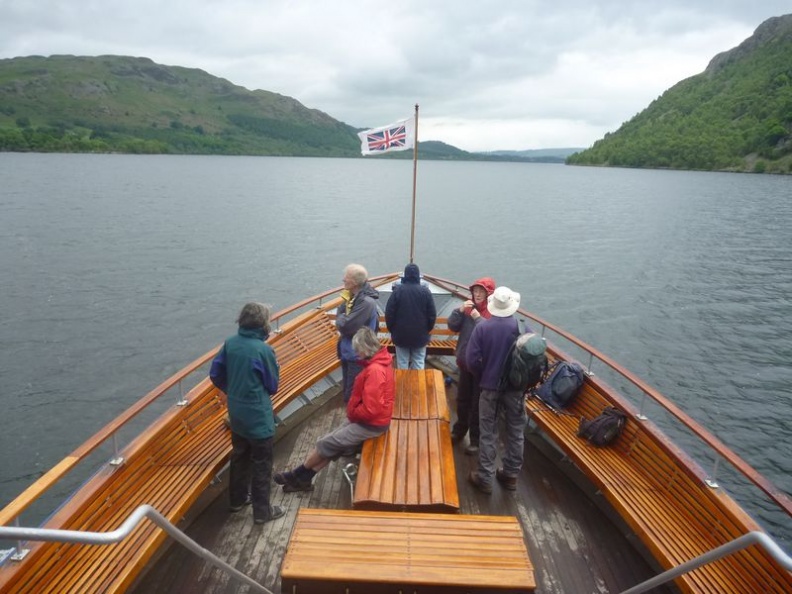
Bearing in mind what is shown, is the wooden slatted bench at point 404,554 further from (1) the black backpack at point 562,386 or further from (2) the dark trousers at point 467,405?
(1) the black backpack at point 562,386

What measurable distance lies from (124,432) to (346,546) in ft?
37.3

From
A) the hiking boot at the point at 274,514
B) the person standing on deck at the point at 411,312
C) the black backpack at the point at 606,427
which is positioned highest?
the person standing on deck at the point at 411,312

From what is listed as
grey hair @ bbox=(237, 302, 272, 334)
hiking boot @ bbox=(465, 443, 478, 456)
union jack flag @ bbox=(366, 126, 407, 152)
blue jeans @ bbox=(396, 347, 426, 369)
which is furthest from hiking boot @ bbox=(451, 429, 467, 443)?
union jack flag @ bbox=(366, 126, 407, 152)

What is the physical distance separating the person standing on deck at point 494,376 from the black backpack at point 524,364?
6 centimetres

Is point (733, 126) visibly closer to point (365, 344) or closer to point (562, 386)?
point (562, 386)

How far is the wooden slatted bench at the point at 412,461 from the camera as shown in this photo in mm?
4574

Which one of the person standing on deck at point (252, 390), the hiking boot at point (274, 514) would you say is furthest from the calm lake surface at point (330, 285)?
the person standing on deck at point (252, 390)

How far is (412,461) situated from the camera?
16.9 feet

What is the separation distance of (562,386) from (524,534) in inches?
Result: 83.9

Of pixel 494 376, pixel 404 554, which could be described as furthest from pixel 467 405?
pixel 404 554

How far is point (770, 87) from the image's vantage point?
165125 mm

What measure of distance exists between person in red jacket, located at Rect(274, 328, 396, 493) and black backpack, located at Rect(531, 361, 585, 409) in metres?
2.49

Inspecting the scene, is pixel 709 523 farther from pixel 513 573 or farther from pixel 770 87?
pixel 770 87

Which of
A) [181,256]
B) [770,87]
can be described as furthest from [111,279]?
[770,87]
